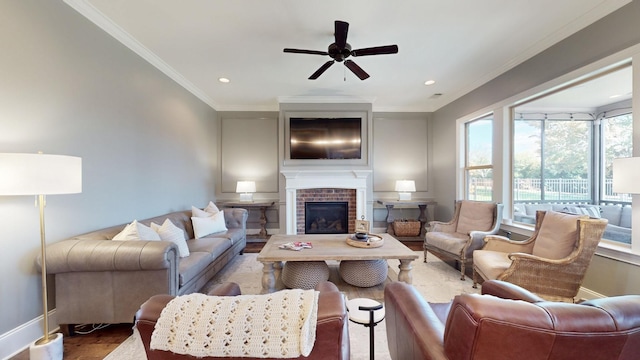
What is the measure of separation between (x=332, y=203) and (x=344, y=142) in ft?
4.06

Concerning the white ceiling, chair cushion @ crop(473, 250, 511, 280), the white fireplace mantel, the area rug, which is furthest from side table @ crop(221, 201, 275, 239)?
chair cushion @ crop(473, 250, 511, 280)

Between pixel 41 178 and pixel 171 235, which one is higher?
pixel 41 178

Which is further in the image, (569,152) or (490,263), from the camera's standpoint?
(569,152)

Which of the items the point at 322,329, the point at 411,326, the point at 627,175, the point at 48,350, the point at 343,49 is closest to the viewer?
the point at 322,329

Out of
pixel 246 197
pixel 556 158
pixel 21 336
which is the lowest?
pixel 21 336

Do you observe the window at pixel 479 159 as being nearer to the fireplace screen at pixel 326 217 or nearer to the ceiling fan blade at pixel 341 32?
the fireplace screen at pixel 326 217

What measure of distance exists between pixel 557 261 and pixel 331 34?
A: 2.97 meters

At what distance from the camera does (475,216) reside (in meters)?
3.40

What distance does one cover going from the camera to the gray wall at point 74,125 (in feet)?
5.58

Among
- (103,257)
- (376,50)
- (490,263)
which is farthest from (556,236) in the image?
(103,257)

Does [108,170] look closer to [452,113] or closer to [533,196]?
[452,113]

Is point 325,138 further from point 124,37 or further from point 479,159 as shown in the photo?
point 124,37

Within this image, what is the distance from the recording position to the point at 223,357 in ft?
2.51

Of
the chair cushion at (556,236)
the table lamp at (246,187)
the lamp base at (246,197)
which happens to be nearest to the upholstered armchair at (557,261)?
the chair cushion at (556,236)
